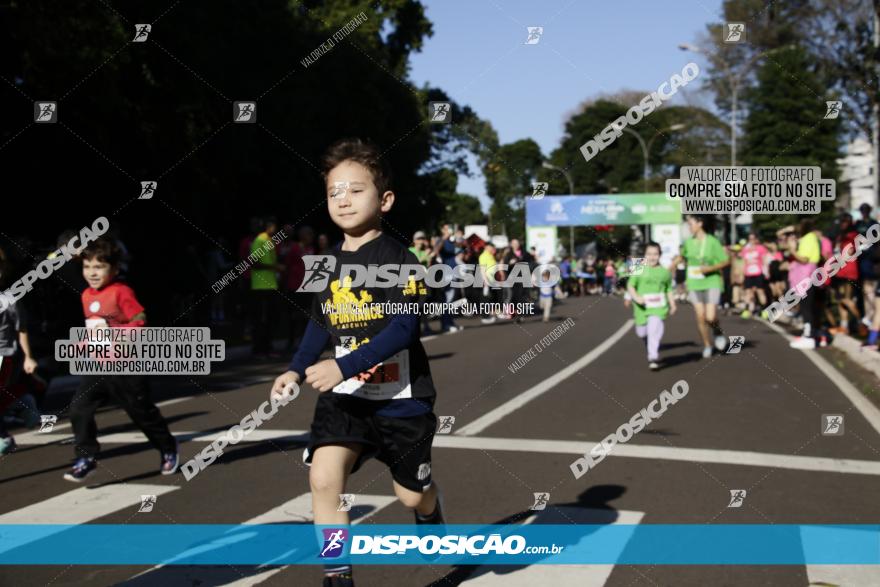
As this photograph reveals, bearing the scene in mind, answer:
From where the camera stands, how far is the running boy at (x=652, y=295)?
42.5 ft

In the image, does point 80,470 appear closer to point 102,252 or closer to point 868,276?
point 102,252

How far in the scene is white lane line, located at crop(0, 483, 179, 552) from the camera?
5727mm

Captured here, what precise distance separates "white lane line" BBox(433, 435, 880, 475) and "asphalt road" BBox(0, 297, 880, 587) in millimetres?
22

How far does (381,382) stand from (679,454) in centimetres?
393

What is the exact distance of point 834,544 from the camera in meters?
5.04

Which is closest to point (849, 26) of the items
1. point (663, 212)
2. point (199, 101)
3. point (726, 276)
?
point (726, 276)

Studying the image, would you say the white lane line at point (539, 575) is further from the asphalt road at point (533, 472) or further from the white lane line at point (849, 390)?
the white lane line at point (849, 390)

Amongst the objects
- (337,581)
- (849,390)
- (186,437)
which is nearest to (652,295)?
(849,390)

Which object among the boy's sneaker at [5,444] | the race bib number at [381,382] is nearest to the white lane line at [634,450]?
the boy's sneaker at [5,444]

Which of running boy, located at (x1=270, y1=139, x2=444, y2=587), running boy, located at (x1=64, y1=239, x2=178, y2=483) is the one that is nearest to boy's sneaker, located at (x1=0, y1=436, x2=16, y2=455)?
running boy, located at (x1=64, y1=239, x2=178, y2=483)

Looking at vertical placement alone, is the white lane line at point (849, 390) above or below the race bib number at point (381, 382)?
below

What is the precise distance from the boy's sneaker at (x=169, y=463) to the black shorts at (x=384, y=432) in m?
3.25

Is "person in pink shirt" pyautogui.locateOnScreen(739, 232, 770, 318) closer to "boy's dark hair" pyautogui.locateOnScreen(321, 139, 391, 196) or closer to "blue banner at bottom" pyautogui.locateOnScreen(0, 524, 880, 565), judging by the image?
"blue banner at bottom" pyautogui.locateOnScreen(0, 524, 880, 565)

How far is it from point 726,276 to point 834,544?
75.3ft
